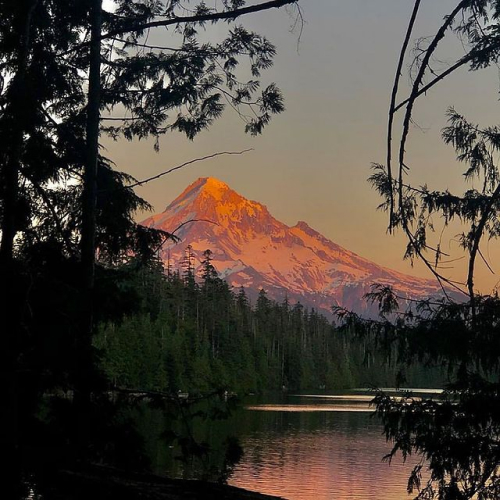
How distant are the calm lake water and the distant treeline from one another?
4681 millimetres

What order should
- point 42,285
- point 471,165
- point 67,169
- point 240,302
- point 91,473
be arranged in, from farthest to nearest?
point 240,302, point 67,169, point 471,165, point 42,285, point 91,473

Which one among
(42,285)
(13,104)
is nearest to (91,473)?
(42,285)

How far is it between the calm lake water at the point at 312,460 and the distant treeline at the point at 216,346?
15.4ft

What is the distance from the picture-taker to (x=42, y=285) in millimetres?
6656

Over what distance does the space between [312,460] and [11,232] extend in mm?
34577

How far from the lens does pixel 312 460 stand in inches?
1574

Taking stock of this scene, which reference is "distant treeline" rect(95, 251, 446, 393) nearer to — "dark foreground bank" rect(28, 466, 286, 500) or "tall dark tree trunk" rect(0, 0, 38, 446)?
"tall dark tree trunk" rect(0, 0, 38, 446)

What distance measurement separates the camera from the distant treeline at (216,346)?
75062 mm

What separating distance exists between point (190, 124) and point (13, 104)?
3608 mm

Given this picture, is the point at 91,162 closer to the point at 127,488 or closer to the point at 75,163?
the point at 75,163

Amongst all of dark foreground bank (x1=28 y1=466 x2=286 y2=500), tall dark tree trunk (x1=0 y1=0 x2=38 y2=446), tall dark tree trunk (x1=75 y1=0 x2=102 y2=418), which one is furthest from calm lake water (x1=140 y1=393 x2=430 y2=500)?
dark foreground bank (x1=28 y1=466 x2=286 y2=500)

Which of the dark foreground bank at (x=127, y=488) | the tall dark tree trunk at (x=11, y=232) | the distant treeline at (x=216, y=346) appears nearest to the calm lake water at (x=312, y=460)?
the distant treeline at (x=216, y=346)

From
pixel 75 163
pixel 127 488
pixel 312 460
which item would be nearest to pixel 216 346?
pixel 312 460

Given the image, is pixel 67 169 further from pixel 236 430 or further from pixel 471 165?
pixel 236 430
